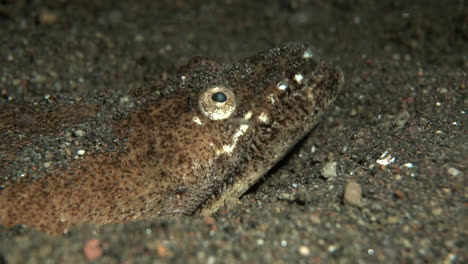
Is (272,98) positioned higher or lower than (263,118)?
higher

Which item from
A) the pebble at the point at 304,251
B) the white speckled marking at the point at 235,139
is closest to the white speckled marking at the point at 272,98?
the white speckled marking at the point at 235,139

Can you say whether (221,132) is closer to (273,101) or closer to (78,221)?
(273,101)

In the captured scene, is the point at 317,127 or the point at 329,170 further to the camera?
the point at 317,127

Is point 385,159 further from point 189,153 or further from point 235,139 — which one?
point 189,153

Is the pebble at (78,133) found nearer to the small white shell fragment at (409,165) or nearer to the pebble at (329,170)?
the pebble at (329,170)

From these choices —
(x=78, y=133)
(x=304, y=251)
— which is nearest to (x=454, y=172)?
(x=304, y=251)
